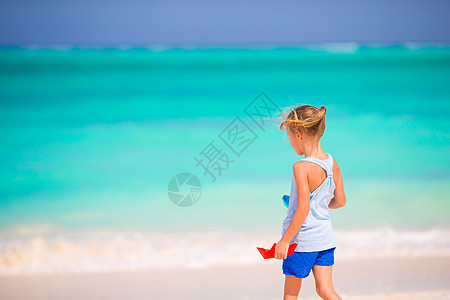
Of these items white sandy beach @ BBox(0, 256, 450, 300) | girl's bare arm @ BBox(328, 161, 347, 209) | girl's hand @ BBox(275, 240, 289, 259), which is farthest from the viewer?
white sandy beach @ BBox(0, 256, 450, 300)

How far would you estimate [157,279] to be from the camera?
221 centimetres

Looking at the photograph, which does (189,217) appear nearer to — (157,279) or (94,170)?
(157,279)

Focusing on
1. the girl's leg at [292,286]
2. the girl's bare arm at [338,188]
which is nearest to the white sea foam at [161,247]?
the girl's leg at [292,286]

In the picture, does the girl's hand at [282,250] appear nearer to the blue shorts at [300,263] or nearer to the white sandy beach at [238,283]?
the blue shorts at [300,263]

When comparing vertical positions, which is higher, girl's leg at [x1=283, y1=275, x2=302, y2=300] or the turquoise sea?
the turquoise sea

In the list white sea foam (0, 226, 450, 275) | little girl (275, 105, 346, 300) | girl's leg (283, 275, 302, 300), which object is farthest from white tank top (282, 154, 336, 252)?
white sea foam (0, 226, 450, 275)

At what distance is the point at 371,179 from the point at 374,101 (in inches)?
85.9

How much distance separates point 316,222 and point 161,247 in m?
1.28

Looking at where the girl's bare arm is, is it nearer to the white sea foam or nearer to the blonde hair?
the blonde hair

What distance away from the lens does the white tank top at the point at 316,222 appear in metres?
1.53

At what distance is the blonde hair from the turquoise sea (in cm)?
125

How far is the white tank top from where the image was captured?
1525 mm

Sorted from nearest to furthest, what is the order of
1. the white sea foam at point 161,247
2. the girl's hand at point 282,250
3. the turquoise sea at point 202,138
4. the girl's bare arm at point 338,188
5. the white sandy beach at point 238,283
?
1. the girl's hand at point 282,250
2. the girl's bare arm at point 338,188
3. the white sandy beach at point 238,283
4. the white sea foam at point 161,247
5. the turquoise sea at point 202,138

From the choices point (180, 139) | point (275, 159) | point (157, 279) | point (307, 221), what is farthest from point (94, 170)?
point (307, 221)
